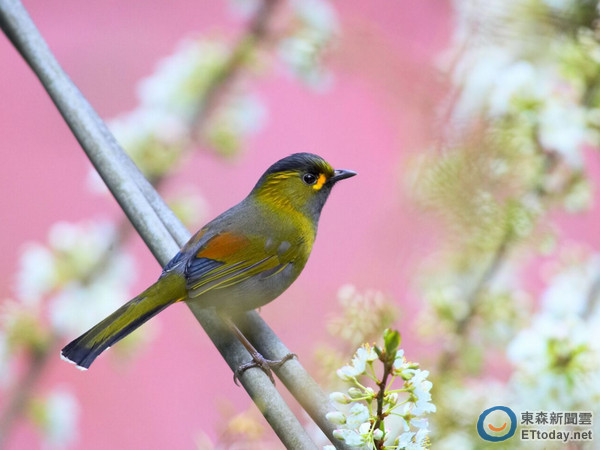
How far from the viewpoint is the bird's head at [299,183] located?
2.47ft

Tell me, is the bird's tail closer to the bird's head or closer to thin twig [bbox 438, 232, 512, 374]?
the bird's head

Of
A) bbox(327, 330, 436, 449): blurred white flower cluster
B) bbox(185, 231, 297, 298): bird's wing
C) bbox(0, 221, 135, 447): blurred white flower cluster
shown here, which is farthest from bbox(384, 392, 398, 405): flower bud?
bbox(0, 221, 135, 447): blurred white flower cluster

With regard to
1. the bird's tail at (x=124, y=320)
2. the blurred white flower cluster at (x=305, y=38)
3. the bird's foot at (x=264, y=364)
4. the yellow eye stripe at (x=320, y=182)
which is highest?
the blurred white flower cluster at (x=305, y=38)

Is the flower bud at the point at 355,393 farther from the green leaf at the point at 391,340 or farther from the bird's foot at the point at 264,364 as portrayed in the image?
the bird's foot at the point at 264,364

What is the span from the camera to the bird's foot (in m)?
0.50

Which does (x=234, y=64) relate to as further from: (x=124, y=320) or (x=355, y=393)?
(x=355, y=393)

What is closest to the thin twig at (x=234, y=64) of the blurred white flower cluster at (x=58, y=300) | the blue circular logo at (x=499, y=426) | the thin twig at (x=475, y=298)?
the blurred white flower cluster at (x=58, y=300)

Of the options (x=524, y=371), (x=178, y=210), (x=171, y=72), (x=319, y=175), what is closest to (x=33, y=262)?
(x=178, y=210)

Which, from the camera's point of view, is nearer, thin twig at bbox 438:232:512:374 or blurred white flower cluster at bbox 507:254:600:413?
blurred white flower cluster at bbox 507:254:600:413

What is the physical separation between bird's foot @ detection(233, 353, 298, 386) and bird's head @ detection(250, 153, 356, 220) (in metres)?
0.27

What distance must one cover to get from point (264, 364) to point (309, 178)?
0.29m

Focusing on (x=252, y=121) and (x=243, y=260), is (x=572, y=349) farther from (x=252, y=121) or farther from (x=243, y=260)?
(x=252, y=121)

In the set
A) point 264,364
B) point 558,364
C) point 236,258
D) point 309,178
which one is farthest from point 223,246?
point 558,364

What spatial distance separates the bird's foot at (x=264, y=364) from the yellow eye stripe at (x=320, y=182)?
0.88 ft
